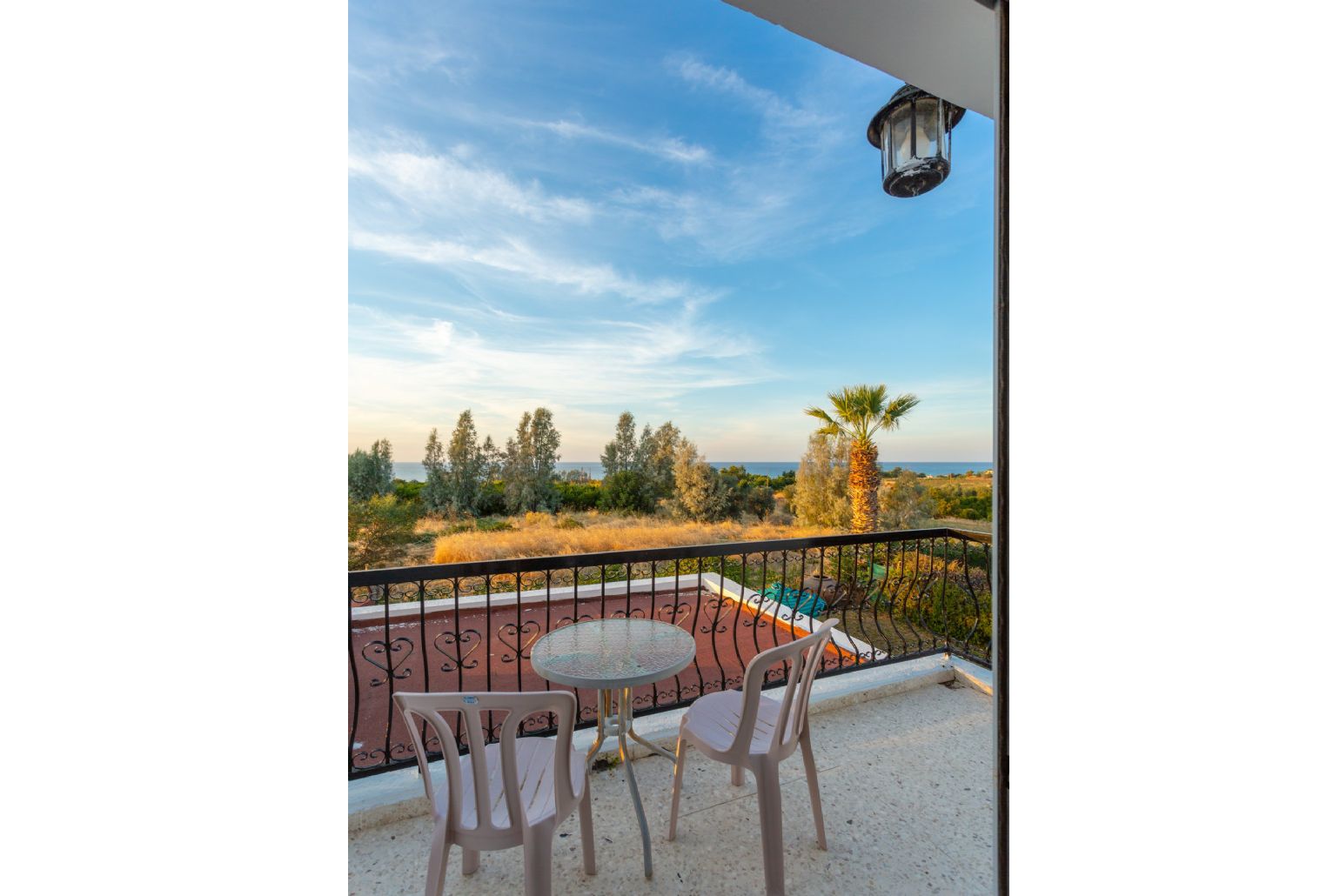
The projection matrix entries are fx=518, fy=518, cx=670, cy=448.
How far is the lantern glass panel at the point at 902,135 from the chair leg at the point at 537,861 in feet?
8.21

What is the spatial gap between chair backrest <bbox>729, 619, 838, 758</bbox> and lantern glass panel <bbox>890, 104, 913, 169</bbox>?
1719 mm

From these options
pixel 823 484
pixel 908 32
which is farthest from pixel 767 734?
pixel 823 484

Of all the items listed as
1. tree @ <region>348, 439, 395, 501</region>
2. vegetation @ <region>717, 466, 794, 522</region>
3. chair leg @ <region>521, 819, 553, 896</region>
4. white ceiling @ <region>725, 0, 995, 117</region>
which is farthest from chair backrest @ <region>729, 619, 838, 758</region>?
vegetation @ <region>717, 466, 794, 522</region>

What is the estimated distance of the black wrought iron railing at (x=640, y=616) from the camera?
7.86 feet

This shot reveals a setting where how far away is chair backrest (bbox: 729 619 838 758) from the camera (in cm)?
163

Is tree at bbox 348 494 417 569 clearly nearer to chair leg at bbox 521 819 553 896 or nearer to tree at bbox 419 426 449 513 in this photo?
tree at bbox 419 426 449 513

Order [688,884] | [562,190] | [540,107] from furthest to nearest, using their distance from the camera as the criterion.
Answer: [562,190]
[540,107]
[688,884]

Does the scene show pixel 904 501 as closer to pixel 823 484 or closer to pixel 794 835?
pixel 823 484

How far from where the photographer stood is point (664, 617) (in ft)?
20.3

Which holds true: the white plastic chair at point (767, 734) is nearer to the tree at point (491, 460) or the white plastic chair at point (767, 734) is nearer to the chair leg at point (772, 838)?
the chair leg at point (772, 838)
